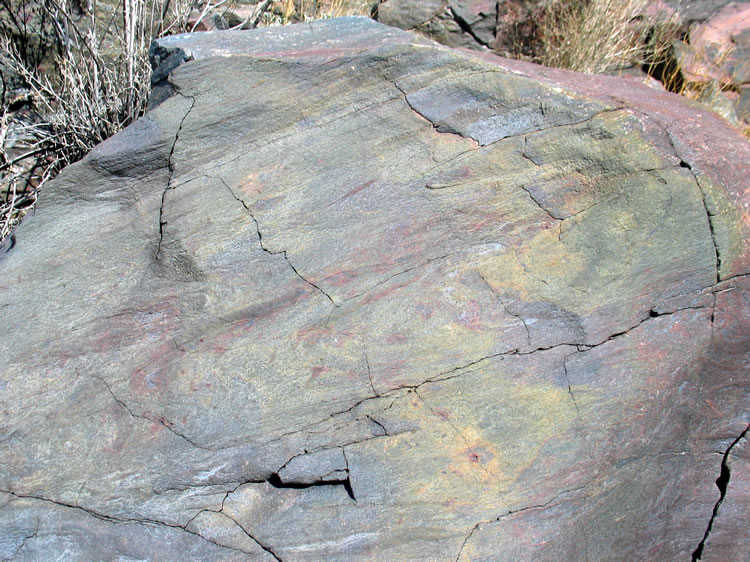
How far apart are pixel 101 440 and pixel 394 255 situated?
3.53ft

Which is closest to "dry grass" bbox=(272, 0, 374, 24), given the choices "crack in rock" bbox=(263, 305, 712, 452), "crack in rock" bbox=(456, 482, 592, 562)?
"crack in rock" bbox=(263, 305, 712, 452)

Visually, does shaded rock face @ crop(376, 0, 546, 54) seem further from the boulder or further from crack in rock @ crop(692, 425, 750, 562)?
crack in rock @ crop(692, 425, 750, 562)

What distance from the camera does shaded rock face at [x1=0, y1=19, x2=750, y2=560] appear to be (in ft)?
6.11

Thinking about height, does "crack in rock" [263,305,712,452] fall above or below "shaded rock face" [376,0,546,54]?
below

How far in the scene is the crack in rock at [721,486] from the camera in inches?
72.1

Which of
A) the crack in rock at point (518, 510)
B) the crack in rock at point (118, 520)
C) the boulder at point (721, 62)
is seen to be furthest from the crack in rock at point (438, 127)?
the boulder at point (721, 62)

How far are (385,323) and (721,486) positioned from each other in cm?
106

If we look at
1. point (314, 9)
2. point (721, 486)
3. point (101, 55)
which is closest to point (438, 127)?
point (721, 486)

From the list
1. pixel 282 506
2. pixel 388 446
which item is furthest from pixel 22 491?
pixel 388 446

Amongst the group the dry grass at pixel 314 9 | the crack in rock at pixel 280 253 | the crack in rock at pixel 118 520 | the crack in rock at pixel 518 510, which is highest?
the dry grass at pixel 314 9

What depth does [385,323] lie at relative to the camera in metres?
2.03

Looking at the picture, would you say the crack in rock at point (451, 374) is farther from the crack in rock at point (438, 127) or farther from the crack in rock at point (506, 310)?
the crack in rock at point (438, 127)

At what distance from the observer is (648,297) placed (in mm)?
1968

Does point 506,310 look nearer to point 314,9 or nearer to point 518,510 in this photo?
point 518,510
